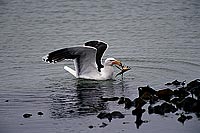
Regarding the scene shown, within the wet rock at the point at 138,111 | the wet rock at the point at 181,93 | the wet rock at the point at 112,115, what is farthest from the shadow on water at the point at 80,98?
the wet rock at the point at 181,93

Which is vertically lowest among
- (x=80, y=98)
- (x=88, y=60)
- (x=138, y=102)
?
(x=80, y=98)

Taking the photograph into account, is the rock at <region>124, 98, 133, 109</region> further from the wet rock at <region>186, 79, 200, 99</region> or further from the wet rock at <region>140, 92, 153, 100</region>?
the wet rock at <region>186, 79, 200, 99</region>

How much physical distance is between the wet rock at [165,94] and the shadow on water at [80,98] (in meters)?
1.06

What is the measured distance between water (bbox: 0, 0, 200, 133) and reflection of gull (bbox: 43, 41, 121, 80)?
234 millimetres

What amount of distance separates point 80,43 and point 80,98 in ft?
18.5

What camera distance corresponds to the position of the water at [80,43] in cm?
1186

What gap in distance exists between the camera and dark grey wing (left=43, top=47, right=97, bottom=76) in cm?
1455

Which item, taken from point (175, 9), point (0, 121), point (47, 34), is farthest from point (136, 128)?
point (175, 9)

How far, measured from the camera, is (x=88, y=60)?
15.1m

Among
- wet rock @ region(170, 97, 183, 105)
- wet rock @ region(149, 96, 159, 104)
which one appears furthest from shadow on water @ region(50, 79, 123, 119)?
wet rock @ region(170, 97, 183, 105)

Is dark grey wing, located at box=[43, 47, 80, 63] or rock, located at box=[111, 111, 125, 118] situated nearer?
rock, located at box=[111, 111, 125, 118]

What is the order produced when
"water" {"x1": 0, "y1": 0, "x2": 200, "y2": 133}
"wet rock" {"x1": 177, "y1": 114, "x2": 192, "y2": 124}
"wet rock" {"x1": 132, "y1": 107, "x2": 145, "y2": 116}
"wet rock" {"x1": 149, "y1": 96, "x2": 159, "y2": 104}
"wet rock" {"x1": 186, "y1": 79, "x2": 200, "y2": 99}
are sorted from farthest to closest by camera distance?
"wet rock" {"x1": 149, "y1": 96, "x2": 159, "y2": 104}
"wet rock" {"x1": 186, "y1": 79, "x2": 200, "y2": 99}
"wet rock" {"x1": 132, "y1": 107, "x2": 145, "y2": 116}
"water" {"x1": 0, "y1": 0, "x2": 200, "y2": 133}
"wet rock" {"x1": 177, "y1": 114, "x2": 192, "y2": 124}

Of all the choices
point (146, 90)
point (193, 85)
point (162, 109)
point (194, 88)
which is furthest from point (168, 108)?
point (193, 85)

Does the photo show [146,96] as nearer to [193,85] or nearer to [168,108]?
[168,108]
